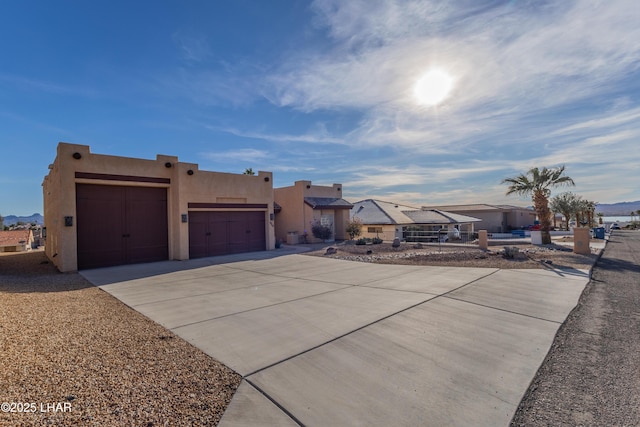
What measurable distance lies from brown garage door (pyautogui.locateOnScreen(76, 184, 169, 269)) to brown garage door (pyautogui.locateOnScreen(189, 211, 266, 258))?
141cm

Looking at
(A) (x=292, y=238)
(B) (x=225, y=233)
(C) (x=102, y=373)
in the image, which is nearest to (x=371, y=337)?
(C) (x=102, y=373)

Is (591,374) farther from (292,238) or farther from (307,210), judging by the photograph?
(307,210)

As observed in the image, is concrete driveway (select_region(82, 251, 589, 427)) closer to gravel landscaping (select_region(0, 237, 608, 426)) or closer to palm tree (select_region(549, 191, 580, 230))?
gravel landscaping (select_region(0, 237, 608, 426))

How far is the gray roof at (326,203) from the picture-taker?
78.9ft

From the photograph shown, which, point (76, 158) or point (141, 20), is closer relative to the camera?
point (141, 20)

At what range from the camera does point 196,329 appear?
5426 mm

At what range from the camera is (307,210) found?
959 inches

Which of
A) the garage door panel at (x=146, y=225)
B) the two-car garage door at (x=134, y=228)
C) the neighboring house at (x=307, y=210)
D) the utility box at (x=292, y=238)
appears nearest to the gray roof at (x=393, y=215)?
the neighboring house at (x=307, y=210)

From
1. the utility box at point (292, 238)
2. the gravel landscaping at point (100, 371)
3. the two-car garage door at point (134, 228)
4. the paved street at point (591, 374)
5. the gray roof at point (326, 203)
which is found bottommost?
the paved street at point (591, 374)

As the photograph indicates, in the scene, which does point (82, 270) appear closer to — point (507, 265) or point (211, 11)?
point (211, 11)

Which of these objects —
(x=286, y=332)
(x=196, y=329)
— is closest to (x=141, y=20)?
(x=196, y=329)

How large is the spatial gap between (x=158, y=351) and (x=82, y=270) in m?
10.7

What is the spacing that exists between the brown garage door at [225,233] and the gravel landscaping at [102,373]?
32.7ft

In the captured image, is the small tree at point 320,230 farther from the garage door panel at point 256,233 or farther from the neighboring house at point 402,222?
the neighboring house at point 402,222
